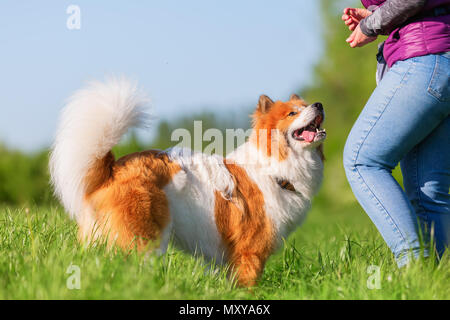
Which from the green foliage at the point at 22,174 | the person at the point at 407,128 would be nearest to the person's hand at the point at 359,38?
the person at the point at 407,128

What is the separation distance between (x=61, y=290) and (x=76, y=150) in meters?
1.05

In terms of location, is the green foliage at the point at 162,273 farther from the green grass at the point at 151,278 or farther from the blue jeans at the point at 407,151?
the blue jeans at the point at 407,151

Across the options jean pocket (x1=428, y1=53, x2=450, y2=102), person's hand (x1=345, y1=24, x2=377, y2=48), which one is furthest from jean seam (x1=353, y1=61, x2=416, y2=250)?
person's hand (x1=345, y1=24, x2=377, y2=48)

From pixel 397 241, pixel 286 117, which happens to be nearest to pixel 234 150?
pixel 286 117

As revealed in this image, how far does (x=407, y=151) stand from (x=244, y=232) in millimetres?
1358

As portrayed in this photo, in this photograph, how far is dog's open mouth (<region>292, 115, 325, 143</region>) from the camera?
357 cm

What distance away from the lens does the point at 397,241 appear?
8.84 feet

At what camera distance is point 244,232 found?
3398mm

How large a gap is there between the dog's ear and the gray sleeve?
1231mm

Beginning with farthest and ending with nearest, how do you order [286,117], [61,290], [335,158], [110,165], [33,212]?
[335,158], [33,212], [286,117], [110,165], [61,290]

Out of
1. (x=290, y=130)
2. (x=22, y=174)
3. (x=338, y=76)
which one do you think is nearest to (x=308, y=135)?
(x=290, y=130)

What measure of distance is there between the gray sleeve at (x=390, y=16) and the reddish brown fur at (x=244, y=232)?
1.56m

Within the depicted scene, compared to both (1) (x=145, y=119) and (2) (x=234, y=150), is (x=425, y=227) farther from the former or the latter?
(1) (x=145, y=119)

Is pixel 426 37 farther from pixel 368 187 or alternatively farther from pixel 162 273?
pixel 162 273
